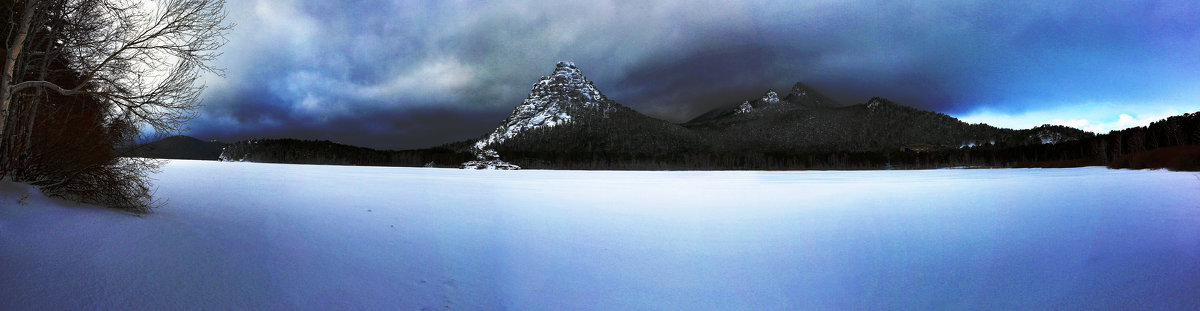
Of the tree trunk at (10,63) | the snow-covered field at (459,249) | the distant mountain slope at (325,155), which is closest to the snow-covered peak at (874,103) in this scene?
the distant mountain slope at (325,155)

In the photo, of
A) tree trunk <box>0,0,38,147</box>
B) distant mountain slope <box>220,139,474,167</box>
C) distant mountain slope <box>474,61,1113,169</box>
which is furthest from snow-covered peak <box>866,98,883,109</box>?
tree trunk <box>0,0,38,147</box>

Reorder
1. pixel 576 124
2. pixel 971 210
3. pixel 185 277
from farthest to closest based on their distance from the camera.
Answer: pixel 576 124 < pixel 971 210 < pixel 185 277

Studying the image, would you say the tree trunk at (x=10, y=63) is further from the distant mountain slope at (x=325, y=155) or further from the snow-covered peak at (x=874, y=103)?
the snow-covered peak at (x=874, y=103)

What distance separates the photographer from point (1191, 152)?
33.1m

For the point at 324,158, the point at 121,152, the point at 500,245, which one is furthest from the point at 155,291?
the point at 324,158

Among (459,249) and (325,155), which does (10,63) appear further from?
(325,155)

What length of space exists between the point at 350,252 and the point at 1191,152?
167 ft

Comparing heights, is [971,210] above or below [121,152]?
below

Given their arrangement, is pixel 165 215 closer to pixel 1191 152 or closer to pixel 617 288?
pixel 617 288

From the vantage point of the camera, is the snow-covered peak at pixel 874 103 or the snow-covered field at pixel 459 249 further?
the snow-covered peak at pixel 874 103

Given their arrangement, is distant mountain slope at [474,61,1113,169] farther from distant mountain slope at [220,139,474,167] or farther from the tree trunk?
the tree trunk

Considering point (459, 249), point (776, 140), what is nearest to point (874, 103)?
point (776, 140)

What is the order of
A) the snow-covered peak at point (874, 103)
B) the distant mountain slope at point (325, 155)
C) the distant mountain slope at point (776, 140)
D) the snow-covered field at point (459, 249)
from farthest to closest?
the snow-covered peak at point (874, 103), the distant mountain slope at point (776, 140), the distant mountain slope at point (325, 155), the snow-covered field at point (459, 249)

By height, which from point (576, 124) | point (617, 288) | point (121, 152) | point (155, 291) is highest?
point (576, 124)
